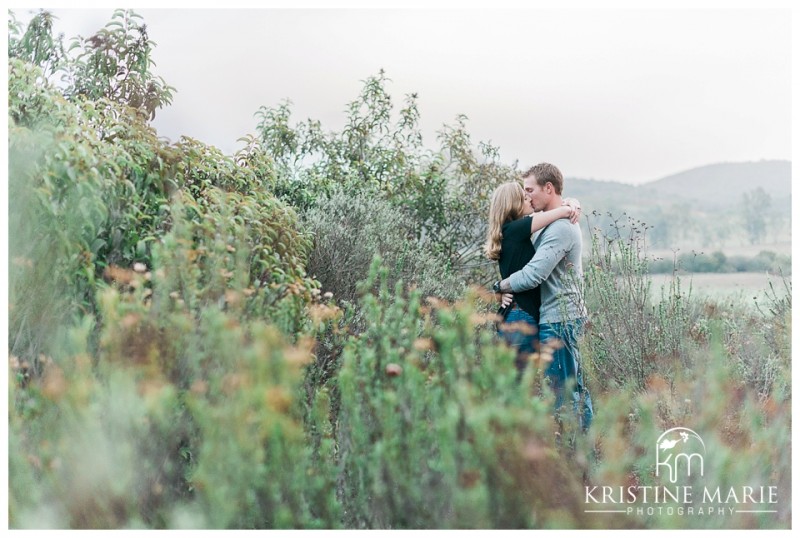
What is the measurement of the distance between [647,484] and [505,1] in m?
2.40

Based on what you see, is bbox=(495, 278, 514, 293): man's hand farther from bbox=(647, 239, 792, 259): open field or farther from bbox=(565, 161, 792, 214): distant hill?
bbox=(565, 161, 792, 214): distant hill

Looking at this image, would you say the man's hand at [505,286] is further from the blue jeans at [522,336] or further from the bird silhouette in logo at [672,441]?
the bird silhouette in logo at [672,441]

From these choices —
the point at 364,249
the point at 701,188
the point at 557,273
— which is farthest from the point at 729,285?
the point at 364,249

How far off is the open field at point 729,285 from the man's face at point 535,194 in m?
1.39

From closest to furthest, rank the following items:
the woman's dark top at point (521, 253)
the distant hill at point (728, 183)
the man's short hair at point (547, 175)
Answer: the woman's dark top at point (521, 253) < the man's short hair at point (547, 175) < the distant hill at point (728, 183)

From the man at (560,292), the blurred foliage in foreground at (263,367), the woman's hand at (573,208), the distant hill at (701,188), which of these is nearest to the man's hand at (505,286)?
the man at (560,292)

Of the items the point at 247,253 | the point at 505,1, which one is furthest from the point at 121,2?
the point at 505,1

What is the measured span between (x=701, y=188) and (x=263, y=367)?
4.34 metres

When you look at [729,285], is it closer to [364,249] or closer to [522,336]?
[522,336]

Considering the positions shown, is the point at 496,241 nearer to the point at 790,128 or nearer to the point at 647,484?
the point at 647,484

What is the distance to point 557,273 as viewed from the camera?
3504 mm

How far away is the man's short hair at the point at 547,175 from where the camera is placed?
3.60 meters

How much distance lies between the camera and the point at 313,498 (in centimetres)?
259

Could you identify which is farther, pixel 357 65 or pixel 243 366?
pixel 357 65
